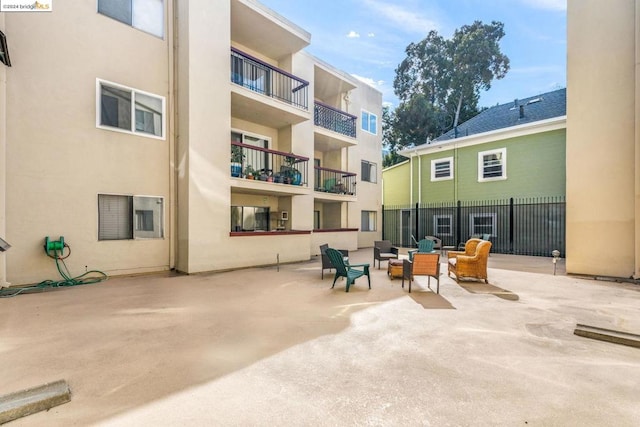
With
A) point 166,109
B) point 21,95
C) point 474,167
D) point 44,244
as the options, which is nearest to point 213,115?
point 166,109

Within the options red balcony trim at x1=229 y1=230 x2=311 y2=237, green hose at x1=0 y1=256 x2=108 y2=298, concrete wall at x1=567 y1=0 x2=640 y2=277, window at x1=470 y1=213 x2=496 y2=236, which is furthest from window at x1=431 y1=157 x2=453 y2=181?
green hose at x1=0 y1=256 x2=108 y2=298

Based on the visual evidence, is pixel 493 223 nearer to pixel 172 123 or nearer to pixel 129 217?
pixel 172 123

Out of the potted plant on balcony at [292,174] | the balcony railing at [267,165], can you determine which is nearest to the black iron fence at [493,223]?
the balcony railing at [267,165]

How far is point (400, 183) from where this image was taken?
63.9ft

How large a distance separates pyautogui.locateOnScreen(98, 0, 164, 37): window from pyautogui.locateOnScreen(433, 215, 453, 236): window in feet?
50.2

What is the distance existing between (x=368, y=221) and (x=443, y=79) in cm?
1782

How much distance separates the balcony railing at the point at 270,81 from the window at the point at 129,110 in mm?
3040

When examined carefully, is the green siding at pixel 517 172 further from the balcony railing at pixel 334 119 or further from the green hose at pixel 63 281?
the green hose at pixel 63 281

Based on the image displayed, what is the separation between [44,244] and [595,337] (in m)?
10.8

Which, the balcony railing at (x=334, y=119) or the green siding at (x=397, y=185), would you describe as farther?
the green siding at (x=397, y=185)

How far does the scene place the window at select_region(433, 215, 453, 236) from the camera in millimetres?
16062

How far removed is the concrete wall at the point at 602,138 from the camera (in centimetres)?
738

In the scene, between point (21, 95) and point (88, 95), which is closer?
point (21, 95)

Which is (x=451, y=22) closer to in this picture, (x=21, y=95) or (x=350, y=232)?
A: (x=350, y=232)
